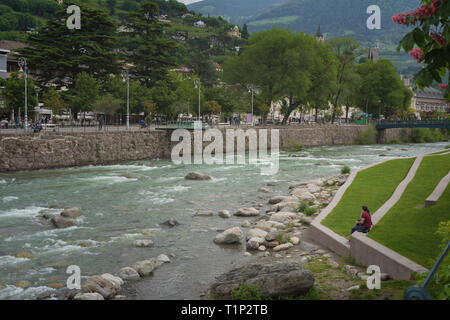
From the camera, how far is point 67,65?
59.3 metres

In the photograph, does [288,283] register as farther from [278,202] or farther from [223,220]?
[278,202]

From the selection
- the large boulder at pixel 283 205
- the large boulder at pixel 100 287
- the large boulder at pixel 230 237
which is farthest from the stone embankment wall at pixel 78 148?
the large boulder at pixel 100 287

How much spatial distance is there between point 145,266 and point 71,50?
5366cm

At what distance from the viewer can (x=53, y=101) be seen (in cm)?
5431

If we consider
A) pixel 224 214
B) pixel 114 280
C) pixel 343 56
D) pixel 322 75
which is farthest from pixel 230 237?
pixel 343 56

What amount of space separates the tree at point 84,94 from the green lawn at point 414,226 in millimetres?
45845

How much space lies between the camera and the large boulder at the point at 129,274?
41.9 feet

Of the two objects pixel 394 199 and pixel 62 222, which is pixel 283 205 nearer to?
pixel 394 199

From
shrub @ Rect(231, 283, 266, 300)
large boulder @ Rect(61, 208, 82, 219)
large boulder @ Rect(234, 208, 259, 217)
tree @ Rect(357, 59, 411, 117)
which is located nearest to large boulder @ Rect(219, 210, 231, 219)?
large boulder @ Rect(234, 208, 259, 217)

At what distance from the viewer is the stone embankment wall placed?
117ft

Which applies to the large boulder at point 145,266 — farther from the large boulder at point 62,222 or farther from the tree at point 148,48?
the tree at point 148,48

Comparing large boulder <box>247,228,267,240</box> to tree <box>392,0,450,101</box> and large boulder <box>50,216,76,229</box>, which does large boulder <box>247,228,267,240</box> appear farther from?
tree <box>392,0,450,101</box>

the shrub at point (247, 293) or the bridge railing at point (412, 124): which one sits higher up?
the bridge railing at point (412, 124)
